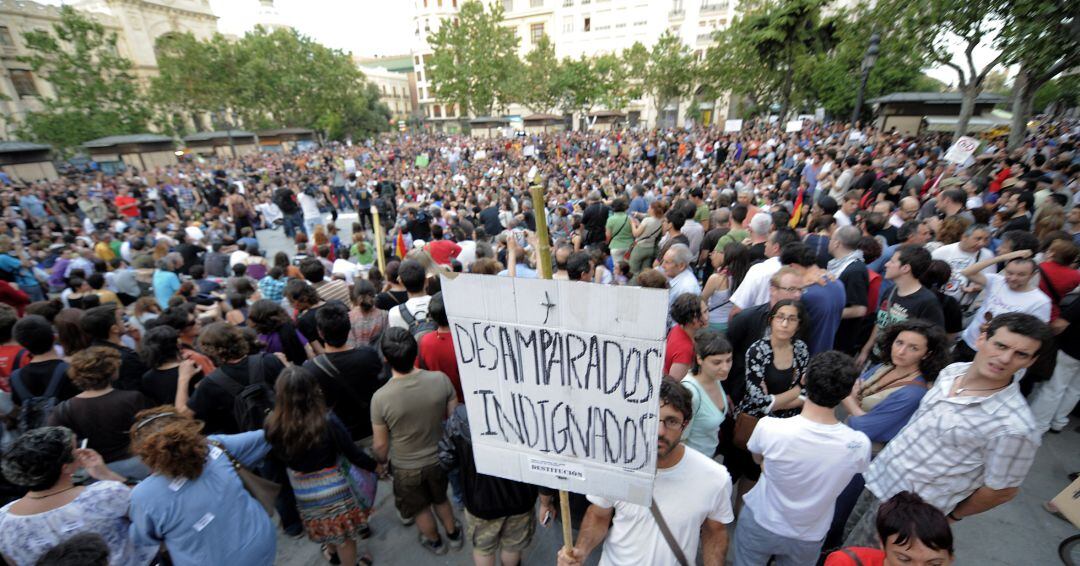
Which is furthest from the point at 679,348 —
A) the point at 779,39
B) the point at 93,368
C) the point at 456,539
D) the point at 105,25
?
the point at 105,25

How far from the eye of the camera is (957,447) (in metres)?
2.19

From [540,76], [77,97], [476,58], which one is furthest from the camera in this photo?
[540,76]

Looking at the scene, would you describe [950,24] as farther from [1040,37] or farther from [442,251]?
[442,251]

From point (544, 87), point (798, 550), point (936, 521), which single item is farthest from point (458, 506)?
point (544, 87)

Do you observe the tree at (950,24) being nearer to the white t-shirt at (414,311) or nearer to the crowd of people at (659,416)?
the crowd of people at (659,416)

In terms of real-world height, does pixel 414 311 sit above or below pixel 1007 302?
below

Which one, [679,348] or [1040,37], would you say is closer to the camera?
[679,348]

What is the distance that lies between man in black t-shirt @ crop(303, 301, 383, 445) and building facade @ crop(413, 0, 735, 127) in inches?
1915

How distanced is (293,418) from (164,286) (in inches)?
213

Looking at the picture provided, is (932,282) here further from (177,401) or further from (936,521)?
(177,401)

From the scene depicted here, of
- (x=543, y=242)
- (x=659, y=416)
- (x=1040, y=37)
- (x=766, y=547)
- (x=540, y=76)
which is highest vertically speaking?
(x=540, y=76)

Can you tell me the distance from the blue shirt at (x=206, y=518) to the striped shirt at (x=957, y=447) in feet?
11.3

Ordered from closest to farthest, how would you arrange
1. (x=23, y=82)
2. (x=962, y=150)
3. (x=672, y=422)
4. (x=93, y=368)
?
(x=672, y=422)
(x=93, y=368)
(x=962, y=150)
(x=23, y=82)

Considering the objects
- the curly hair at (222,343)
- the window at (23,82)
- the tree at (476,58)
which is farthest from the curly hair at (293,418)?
the window at (23,82)
